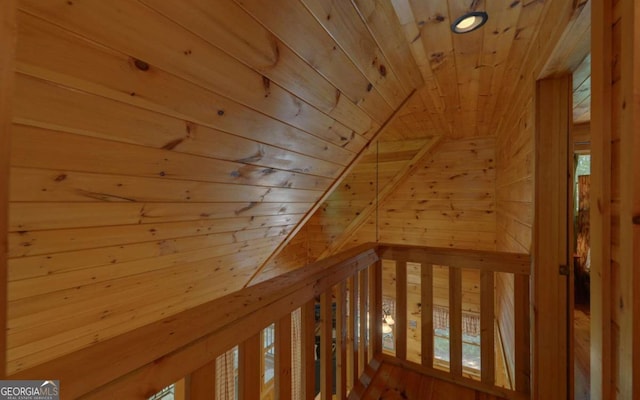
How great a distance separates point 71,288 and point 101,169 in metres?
0.74

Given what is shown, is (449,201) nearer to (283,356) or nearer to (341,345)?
(341,345)

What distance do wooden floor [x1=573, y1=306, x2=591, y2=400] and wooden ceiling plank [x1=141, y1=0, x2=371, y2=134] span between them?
2.14 m

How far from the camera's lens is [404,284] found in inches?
64.0

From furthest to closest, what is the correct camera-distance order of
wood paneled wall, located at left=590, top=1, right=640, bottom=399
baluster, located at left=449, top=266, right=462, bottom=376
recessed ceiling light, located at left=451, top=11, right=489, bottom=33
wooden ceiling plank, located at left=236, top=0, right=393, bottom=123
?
baluster, located at left=449, top=266, right=462, bottom=376 < recessed ceiling light, located at left=451, top=11, right=489, bottom=33 < wooden ceiling plank, located at left=236, top=0, right=393, bottom=123 < wood paneled wall, located at left=590, top=1, right=640, bottom=399

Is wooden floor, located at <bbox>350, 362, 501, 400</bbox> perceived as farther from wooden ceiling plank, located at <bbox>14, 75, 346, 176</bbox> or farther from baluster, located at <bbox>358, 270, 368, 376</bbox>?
wooden ceiling plank, located at <bbox>14, 75, 346, 176</bbox>

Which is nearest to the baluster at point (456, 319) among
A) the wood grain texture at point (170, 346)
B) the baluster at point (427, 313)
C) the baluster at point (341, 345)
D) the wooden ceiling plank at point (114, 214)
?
the baluster at point (427, 313)

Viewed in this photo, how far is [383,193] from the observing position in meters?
3.77

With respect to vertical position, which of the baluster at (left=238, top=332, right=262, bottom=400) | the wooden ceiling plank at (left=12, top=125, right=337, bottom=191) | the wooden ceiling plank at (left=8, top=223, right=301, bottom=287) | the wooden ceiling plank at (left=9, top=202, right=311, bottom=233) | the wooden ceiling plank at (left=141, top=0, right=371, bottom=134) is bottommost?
the baluster at (left=238, top=332, right=262, bottom=400)

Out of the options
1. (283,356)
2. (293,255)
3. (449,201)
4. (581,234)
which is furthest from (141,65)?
(581,234)

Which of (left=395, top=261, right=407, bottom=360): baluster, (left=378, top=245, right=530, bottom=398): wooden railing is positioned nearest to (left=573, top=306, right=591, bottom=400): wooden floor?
(left=378, top=245, right=530, bottom=398): wooden railing

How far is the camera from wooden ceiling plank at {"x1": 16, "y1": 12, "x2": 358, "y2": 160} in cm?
67

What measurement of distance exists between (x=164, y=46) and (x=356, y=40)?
0.80 metres

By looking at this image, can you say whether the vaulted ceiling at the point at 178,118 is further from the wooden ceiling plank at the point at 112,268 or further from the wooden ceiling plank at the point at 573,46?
the wooden ceiling plank at the point at 573,46

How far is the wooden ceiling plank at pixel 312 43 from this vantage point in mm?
922
